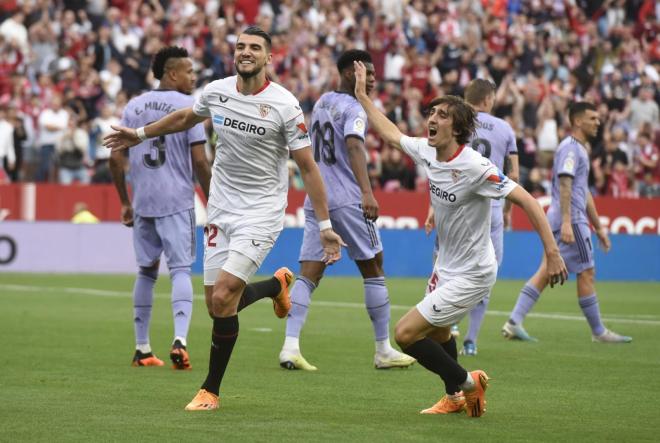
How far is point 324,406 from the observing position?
348 inches

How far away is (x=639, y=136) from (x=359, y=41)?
6938 millimetres

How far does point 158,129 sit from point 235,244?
1064mm

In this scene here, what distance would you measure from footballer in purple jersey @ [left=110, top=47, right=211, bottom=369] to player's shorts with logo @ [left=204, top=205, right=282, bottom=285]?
2099 millimetres

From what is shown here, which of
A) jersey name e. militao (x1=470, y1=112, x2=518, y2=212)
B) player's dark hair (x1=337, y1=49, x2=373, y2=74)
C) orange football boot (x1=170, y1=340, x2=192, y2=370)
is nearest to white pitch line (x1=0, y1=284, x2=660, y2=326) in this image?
jersey name e. militao (x1=470, y1=112, x2=518, y2=212)

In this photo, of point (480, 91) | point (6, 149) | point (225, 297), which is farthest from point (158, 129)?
point (6, 149)

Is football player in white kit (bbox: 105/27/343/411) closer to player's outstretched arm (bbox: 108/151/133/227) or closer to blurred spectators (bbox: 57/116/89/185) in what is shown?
player's outstretched arm (bbox: 108/151/133/227)

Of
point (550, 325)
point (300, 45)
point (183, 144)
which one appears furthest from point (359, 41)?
point (183, 144)

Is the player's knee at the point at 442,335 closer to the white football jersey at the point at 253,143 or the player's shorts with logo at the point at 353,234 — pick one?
the white football jersey at the point at 253,143

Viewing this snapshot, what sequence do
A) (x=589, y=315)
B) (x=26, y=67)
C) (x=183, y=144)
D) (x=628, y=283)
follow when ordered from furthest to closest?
(x=26, y=67) < (x=628, y=283) < (x=589, y=315) < (x=183, y=144)

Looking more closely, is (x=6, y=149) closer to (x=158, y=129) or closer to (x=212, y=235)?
(x=158, y=129)

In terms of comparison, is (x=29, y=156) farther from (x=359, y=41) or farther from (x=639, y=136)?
(x=639, y=136)

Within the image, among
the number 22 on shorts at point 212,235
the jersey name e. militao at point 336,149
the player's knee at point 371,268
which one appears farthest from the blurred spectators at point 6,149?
the number 22 on shorts at point 212,235

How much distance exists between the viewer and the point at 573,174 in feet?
45.8

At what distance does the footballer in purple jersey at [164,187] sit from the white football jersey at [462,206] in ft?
10.1
